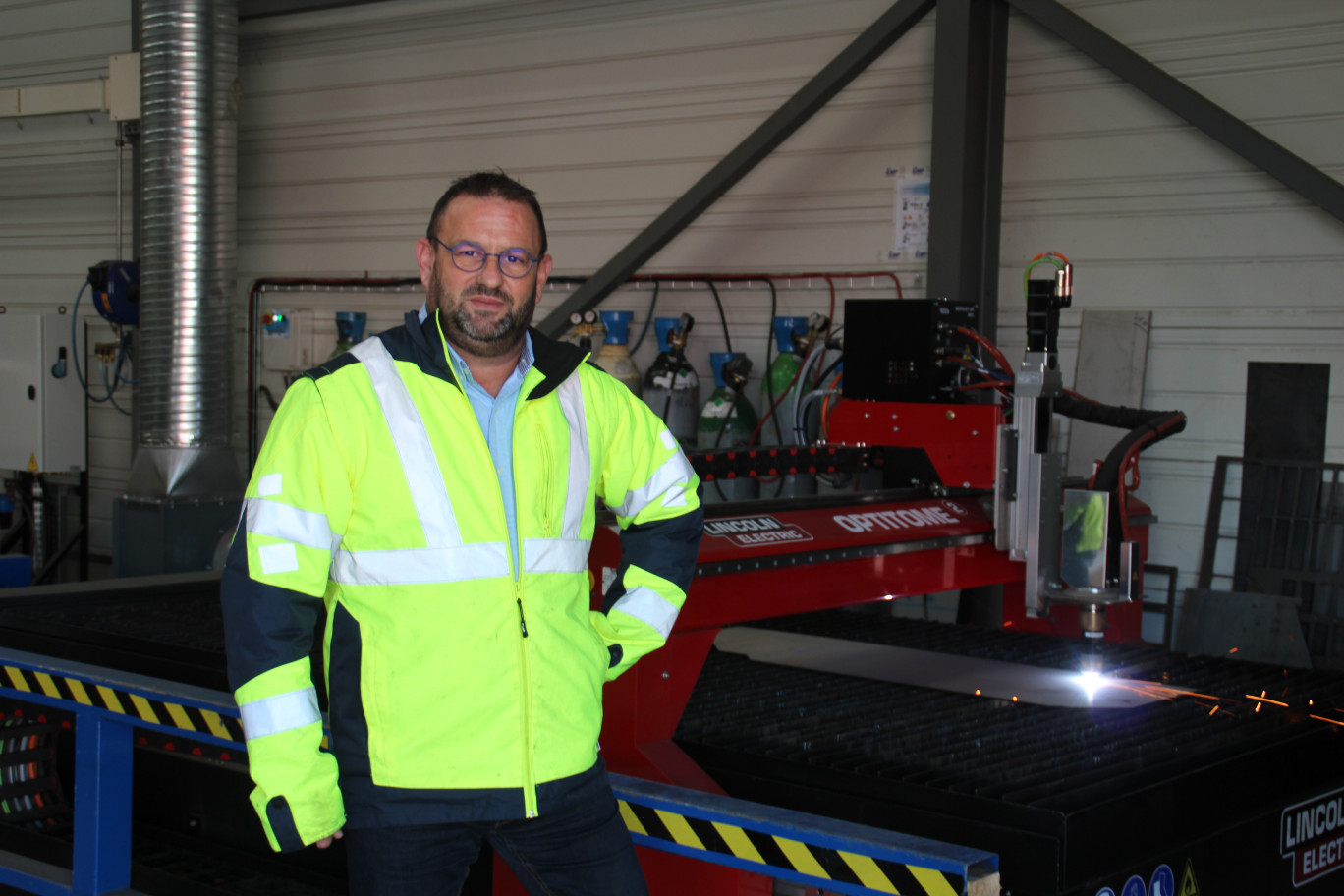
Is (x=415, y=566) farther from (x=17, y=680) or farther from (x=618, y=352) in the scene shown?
(x=618, y=352)

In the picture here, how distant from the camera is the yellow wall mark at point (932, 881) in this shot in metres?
2.03

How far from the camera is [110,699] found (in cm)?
320

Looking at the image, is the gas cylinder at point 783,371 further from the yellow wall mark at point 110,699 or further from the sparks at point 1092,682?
the yellow wall mark at point 110,699

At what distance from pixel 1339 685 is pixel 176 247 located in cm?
625

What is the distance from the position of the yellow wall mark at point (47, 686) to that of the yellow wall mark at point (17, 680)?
0.09 m

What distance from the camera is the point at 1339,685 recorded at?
11.5 ft

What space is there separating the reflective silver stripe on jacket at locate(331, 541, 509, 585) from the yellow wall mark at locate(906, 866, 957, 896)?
0.84 m

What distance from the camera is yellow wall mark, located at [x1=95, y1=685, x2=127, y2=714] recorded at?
10.4ft

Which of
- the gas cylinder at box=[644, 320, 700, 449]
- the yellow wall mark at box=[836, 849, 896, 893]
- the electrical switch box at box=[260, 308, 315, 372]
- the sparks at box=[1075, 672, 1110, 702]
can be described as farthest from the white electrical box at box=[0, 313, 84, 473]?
the yellow wall mark at box=[836, 849, 896, 893]

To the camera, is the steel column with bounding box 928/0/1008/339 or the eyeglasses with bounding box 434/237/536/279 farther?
the steel column with bounding box 928/0/1008/339

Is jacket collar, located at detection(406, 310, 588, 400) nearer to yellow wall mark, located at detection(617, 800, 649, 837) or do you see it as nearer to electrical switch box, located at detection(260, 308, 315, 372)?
yellow wall mark, located at detection(617, 800, 649, 837)

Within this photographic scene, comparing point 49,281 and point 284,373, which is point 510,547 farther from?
point 49,281

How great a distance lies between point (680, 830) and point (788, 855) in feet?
0.82

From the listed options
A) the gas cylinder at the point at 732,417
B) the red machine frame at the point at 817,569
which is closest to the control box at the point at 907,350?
the red machine frame at the point at 817,569
